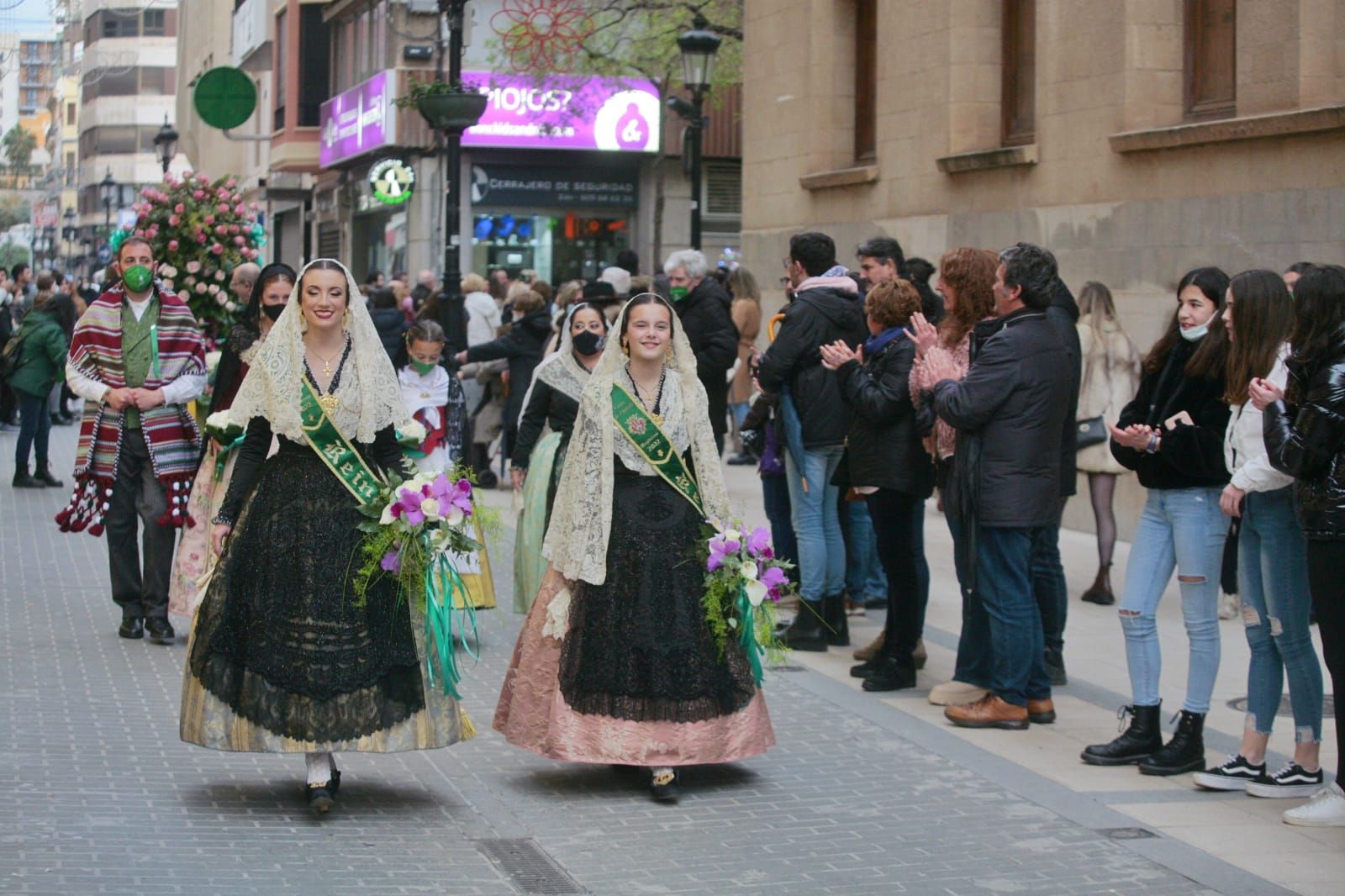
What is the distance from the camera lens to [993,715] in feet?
28.3

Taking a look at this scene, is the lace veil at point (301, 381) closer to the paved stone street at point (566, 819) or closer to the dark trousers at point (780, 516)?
the paved stone street at point (566, 819)

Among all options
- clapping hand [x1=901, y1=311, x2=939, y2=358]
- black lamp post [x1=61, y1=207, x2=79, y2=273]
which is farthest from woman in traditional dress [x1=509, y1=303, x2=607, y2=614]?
black lamp post [x1=61, y1=207, x2=79, y2=273]

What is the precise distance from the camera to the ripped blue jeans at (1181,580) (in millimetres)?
7672

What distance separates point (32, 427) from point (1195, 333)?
1419 centimetres

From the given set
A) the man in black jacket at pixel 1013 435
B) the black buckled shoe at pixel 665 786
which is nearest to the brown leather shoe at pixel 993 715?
the man in black jacket at pixel 1013 435

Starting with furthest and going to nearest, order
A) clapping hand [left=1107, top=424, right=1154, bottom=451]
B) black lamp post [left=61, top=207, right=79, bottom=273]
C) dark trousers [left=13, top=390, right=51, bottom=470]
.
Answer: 1. black lamp post [left=61, top=207, right=79, bottom=273]
2. dark trousers [left=13, top=390, right=51, bottom=470]
3. clapping hand [left=1107, top=424, right=1154, bottom=451]

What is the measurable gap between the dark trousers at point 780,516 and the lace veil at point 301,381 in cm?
407

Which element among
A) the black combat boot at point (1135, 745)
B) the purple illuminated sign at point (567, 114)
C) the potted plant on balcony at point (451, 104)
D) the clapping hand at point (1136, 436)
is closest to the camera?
the clapping hand at point (1136, 436)

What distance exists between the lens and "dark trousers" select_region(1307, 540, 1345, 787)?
21.9ft

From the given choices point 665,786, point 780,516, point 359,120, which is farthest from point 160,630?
point 359,120

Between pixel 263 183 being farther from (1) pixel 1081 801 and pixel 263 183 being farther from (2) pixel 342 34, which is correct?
(1) pixel 1081 801

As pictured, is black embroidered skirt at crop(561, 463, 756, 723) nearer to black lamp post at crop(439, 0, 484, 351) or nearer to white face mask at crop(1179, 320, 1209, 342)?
white face mask at crop(1179, 320, 1209, 342)

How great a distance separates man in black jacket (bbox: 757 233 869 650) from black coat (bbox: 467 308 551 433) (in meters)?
6.94

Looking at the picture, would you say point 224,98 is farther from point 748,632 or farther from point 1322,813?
point 1322,813
